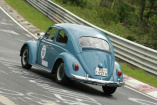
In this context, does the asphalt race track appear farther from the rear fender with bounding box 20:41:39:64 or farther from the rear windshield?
the rear windshield

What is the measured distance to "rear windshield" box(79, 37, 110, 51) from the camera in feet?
32.0

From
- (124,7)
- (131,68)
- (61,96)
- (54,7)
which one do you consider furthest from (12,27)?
(124,7)

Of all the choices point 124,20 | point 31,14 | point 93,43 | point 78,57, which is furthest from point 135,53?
point 124,20

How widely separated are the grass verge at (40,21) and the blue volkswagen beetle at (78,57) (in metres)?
3.58

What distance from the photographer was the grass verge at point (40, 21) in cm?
1351

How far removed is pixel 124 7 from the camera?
154 feet

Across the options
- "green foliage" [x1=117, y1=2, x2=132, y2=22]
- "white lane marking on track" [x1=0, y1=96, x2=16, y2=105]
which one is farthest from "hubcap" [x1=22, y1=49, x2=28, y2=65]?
"green foliage" [x1=117, y1=2, x2=132, y2=22]

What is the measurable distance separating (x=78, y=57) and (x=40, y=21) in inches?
580

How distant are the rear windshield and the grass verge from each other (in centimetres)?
350

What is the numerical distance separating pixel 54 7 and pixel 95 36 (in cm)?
1498

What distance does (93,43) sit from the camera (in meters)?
9.87

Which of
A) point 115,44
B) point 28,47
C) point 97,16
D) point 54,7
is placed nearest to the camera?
point 28,47

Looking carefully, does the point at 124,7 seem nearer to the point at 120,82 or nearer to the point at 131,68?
the point at 131,68

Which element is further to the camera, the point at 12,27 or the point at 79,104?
the point at 12,27
